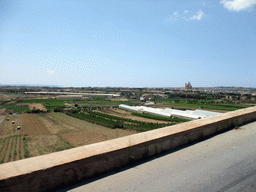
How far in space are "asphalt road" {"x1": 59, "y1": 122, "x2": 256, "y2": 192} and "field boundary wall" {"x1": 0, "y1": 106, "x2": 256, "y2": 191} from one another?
0.15m

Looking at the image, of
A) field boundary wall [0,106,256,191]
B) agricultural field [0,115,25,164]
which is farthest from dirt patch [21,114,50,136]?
field boundary wall [0,106,256,191]

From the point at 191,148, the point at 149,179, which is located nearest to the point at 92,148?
the point at 149,179

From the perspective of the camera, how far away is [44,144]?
24.0 meters

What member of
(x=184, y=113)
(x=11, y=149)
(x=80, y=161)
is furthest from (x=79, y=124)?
(x=80, y=161)

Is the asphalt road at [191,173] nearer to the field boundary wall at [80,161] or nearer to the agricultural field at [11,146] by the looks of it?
the field boundary wall at [80,161]

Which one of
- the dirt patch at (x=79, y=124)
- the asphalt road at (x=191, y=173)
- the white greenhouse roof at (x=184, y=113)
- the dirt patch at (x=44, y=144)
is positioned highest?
the asphalt road at (x=191, y=173)

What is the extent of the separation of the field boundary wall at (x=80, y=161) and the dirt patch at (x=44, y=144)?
20339 millimetres

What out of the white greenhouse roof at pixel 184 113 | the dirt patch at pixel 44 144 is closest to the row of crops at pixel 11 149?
the dirt patch at pixel 44 144

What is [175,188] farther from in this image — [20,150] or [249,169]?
[20,150]

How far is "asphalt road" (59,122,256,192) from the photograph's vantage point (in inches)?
85.5

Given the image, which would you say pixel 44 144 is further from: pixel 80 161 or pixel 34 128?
pixel 80 161

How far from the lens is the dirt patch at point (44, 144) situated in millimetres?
20719

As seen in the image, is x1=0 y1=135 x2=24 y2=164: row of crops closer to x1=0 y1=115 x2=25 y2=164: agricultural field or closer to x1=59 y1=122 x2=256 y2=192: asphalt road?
x1=0 y1=115 x2=25 y2=164: agricultural field

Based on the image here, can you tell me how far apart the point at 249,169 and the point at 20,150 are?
80.9 ft
